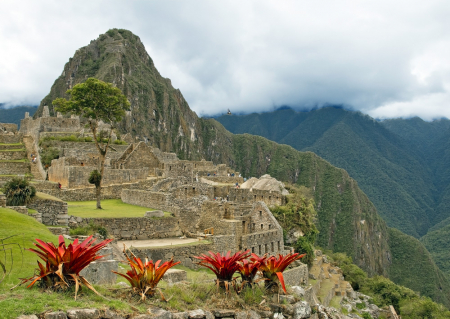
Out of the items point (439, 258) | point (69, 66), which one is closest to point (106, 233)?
point (439, 258)

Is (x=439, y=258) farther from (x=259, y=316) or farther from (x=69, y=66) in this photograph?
(x=69, y=66)

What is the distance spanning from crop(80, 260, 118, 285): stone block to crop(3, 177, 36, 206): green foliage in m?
6.18

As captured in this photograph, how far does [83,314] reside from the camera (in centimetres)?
564

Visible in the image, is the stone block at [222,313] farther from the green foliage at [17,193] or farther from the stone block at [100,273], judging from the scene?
the green foliage at [17,193]

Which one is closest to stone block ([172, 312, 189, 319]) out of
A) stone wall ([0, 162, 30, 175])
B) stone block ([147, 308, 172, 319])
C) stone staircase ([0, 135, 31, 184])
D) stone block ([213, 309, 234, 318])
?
stone block ([147, 308, 172, 319])

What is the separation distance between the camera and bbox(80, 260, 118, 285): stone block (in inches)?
296

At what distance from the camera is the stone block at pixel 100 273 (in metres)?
7.52

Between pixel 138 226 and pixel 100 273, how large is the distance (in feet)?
28.0

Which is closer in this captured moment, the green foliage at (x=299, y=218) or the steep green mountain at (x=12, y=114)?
the green foliage at (x=299, y=218)

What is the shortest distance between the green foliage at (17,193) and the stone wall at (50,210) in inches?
9.9

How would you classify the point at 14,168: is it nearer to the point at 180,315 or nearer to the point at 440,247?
the point at 180,315

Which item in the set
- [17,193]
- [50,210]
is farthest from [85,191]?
[17,193]

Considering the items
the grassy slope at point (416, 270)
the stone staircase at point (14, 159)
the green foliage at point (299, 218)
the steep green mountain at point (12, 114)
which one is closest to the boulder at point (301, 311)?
the green foliage at point (299, 218)

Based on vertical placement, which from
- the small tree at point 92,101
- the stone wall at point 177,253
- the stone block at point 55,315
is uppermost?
the small tree at point 92,101
